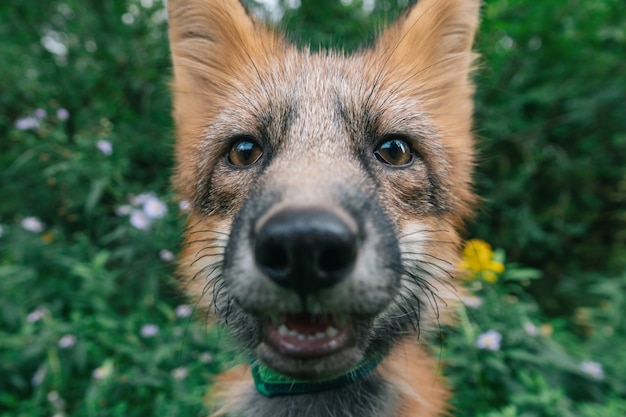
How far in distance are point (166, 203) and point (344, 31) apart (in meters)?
2.68

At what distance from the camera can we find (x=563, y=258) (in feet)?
18.5

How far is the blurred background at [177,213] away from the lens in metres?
3.11

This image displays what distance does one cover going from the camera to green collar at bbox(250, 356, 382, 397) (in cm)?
205

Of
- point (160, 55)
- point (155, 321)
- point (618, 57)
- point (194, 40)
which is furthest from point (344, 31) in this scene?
point (155, 321)

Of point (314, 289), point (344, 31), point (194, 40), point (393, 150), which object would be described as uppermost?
point (344, 31)

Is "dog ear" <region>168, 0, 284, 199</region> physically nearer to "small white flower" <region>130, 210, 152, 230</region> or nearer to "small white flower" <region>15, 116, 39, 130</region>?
"small white flower" <region>130, 210, 152, 230</region>

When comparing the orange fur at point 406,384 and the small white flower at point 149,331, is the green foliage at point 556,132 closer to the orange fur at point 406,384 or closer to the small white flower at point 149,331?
the orange fur at point 406,384

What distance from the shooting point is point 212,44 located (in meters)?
2.63

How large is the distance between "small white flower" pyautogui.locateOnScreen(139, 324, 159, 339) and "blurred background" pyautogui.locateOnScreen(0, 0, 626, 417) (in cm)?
2

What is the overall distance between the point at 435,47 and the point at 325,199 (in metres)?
1.52

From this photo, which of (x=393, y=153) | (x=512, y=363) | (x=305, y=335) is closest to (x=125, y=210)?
(x=393, y=153)

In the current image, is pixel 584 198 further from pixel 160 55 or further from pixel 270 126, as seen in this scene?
pixel 160 55

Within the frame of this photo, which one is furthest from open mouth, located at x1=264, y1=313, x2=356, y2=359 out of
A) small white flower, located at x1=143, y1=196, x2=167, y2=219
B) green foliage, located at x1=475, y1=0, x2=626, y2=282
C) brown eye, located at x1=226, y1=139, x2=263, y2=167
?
green foliage, located at x1=475, y1=0, x2=626, y2=282

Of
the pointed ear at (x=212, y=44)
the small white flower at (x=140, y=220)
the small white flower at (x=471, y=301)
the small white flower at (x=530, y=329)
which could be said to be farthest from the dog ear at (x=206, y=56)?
the small white flower at (x=530, y=329)
